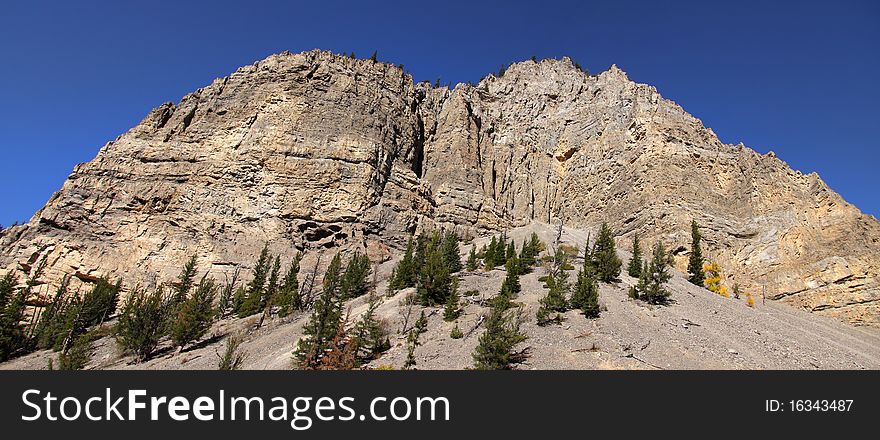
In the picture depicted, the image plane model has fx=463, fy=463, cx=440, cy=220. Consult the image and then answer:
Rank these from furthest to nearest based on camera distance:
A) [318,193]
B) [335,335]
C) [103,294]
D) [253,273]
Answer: [318,193] → [253,273] → [103,294] → [335,335]

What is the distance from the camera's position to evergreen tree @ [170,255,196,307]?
38.4 meters

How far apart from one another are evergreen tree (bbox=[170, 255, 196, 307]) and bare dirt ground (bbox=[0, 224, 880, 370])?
15.8 feet

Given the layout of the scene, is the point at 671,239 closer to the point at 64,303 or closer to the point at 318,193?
the point at 318,193

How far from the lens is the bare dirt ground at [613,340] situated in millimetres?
20578

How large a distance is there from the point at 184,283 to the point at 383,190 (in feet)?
77.4

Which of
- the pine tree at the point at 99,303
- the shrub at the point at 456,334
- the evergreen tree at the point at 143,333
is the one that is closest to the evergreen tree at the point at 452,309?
the shrub at the point at 456,334

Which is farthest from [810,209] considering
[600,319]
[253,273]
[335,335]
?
[253,273]

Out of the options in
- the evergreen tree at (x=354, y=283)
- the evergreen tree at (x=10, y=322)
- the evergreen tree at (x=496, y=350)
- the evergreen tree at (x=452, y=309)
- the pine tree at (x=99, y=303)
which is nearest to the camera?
the evergreen tree at (x=496, y=350)

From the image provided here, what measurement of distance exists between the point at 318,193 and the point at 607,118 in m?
42.8

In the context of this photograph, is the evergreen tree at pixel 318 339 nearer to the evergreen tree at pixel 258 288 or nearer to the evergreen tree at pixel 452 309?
the evergreen tree at pixel 452 309

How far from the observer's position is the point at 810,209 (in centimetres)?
4497

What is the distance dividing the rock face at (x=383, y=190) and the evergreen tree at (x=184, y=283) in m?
1.94

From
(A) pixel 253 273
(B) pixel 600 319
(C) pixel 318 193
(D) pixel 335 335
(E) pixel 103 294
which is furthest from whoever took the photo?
(C) pixel 318 193

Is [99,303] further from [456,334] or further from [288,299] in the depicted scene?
[456,334]
